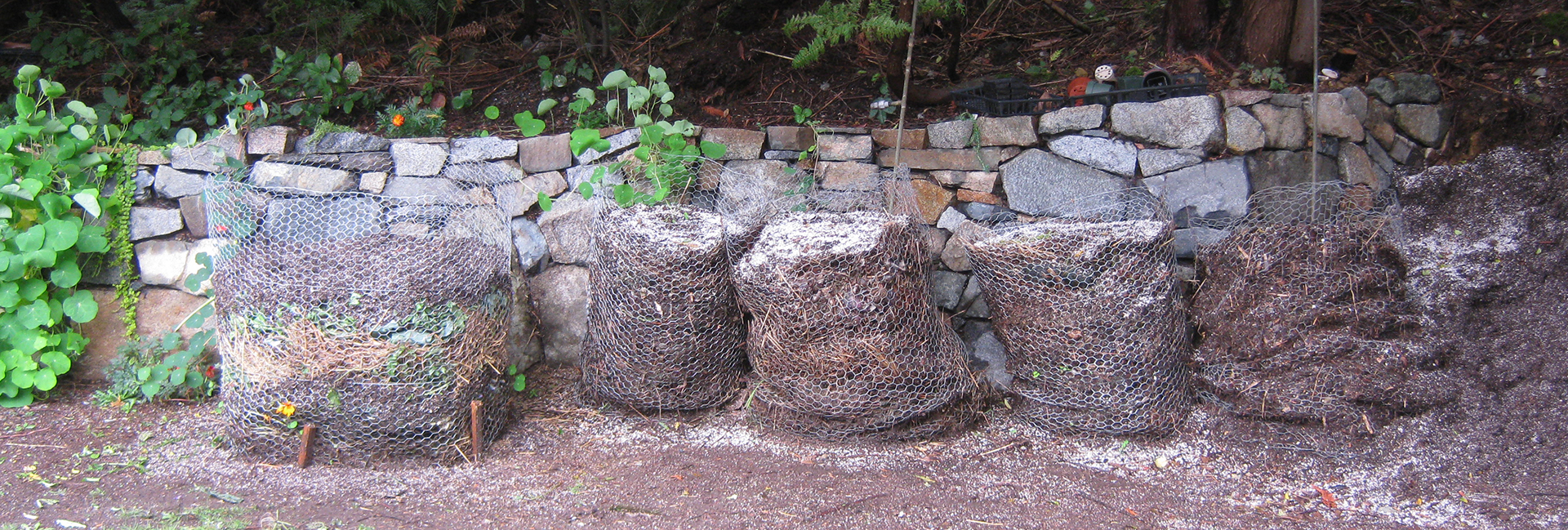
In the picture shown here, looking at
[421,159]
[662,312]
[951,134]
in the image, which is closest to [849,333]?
[662,312]

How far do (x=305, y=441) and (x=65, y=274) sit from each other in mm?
1274

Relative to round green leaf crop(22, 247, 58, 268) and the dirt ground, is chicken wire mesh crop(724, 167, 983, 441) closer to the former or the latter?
the dirt ground

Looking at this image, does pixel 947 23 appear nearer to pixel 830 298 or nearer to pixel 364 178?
pixel 830 298

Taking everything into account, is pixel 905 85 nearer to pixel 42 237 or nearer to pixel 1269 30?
pixel 1269 30

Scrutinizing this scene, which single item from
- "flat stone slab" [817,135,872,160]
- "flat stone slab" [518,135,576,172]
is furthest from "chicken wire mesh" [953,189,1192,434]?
"flat stone slab" [518,135,576,172]

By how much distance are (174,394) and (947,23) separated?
3.58 meters

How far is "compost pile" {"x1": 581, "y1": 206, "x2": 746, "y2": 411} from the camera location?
2959 mm

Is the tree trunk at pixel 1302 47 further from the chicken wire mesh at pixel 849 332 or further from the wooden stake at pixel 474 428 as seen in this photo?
the wooden stake at pixel 474 428

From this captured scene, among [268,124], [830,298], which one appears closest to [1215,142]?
[830,298]

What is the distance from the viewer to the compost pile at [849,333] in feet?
9.14

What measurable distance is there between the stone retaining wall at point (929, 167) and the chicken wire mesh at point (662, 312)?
0.40 meters

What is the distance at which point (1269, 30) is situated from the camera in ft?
12.2

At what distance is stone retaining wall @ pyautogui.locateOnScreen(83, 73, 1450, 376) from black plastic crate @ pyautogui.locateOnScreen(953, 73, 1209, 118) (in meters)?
0.07

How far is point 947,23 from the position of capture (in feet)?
14.1
